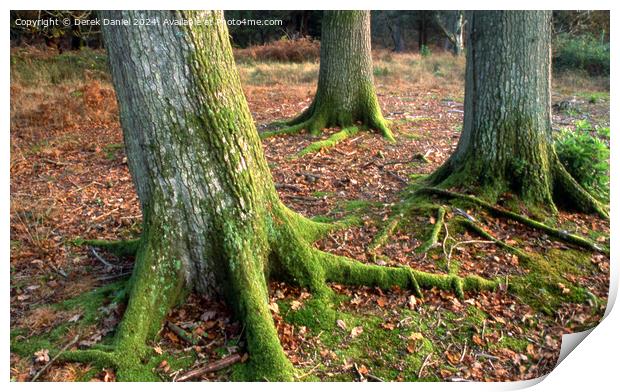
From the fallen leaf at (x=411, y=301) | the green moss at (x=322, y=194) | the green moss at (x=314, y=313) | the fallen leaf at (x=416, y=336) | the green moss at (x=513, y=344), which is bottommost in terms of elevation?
the green moss at (x=513, y=344)

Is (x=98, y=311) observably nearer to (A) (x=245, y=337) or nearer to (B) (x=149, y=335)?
(B) (x=149, y=335)

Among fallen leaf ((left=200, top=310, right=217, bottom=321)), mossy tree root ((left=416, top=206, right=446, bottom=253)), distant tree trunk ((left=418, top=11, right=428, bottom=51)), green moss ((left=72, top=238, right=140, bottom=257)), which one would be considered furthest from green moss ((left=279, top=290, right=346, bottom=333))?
distant tree trunk ((left=418, top=11, right=428, bottom=51))

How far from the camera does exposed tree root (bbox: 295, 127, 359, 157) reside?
27.9 feet

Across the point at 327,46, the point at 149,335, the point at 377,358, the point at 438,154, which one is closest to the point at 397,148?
the point at 438,154

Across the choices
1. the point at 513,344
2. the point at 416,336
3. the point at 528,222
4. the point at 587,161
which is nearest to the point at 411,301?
the point at 416,336

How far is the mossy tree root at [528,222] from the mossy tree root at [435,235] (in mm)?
399

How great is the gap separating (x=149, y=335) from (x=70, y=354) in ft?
1.94

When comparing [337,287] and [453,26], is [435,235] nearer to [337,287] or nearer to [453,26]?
[337,287]

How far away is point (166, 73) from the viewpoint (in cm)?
370

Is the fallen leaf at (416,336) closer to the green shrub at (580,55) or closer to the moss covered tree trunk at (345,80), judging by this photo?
the moss covered tree trunk at (345,80)

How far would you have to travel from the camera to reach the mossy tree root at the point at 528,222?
5273 mm

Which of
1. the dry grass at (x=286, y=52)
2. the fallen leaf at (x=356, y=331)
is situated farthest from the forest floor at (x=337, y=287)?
the dry grass at (x=286, y=52)

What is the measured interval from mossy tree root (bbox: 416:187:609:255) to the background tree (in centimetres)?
243
